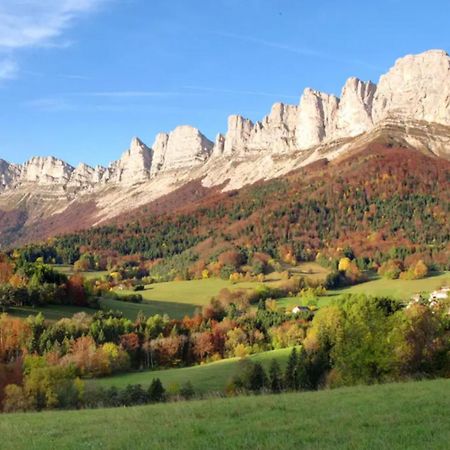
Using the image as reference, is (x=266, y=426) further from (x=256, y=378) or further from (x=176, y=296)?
(x=176, y=296)

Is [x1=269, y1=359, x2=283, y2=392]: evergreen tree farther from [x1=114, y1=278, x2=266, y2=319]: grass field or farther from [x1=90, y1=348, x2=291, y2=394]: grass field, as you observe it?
[x1=114, y1=278, x2=266, y2=319]: grass field

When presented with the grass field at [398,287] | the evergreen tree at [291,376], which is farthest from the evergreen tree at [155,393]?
the grass field at [398,287]

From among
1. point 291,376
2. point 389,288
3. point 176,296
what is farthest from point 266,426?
point 389,288

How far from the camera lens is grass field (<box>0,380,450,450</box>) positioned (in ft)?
47.5

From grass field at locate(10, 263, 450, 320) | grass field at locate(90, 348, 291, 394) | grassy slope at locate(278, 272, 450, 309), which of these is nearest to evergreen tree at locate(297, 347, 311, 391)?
grass field at locate(90, 348, 291, 394)

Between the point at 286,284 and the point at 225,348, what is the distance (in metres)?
48.4

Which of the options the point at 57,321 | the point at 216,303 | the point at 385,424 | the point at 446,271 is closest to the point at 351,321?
the point at 385,424

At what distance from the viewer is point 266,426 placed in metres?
17.1

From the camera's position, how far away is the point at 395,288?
131 metres

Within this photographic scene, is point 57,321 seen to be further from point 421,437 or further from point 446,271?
point 446,271

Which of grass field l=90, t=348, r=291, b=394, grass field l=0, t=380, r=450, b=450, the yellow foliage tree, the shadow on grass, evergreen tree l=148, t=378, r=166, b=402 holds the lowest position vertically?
grass field l=90, t=348, r=291, b=394

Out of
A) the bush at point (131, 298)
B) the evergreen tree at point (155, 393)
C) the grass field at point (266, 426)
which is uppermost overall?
the bush at point (131, 298)

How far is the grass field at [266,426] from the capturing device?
1448cm

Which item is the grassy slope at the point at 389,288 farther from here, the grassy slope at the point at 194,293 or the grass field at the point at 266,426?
the grass field at the point at 266,426
